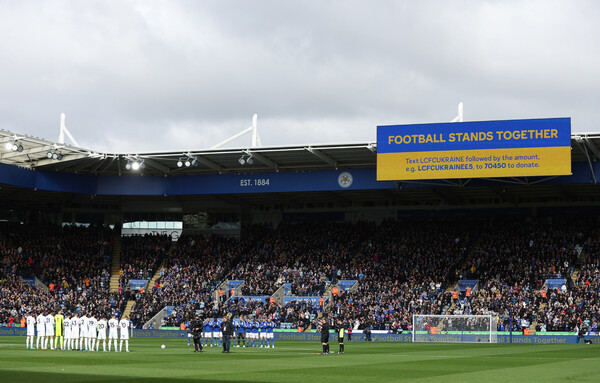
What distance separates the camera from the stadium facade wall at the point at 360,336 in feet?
156

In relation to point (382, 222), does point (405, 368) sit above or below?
below

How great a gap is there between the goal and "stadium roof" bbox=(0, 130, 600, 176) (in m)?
12.2

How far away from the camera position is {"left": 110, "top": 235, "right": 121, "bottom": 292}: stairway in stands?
218 feet

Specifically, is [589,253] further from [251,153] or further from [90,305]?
[90,305]

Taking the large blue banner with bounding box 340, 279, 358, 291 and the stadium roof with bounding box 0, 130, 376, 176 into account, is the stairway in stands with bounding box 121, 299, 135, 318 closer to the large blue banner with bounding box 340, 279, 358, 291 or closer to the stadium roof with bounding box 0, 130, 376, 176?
the stadium roof with bounding box 0, 130, 376, 176

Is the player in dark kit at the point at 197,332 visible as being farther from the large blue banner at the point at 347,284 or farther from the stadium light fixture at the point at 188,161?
the large blue banner at the point at 347,284

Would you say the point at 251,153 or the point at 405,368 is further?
the point at 251,153

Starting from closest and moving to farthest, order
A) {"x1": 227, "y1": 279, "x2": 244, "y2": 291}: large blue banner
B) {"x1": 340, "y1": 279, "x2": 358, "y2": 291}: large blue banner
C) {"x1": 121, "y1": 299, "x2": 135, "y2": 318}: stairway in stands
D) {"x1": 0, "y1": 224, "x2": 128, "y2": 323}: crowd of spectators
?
1. {"x1": 340, "y1": 279, "x2": 358, "y2": 291}: large blue banner
2. {"x1": 0, "y1": 224, "x2": 128, "y2": 323}: crowd of spectators
3. {"x1": 121, "y1": 299, "x2": 135, "y2": 318}: stairway in stands
4. {"x1": 227, "y1": 279, "x2": 244, "y2": 291}: large blue banner

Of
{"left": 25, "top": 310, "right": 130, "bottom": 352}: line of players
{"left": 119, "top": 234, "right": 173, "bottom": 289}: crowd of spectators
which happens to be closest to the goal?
{"left": 25, "top": 310, "right": 130, "bottom": 352}: line of players

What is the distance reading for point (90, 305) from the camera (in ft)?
199

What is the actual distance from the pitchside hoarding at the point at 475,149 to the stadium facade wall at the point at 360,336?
10254 millimetres

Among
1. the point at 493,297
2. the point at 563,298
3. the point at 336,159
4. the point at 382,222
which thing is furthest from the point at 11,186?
the point at 563,298

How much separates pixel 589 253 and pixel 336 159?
1894cm

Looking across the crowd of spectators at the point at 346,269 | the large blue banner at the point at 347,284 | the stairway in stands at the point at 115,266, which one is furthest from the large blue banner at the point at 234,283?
the stairway in stands at the point at 115,266
